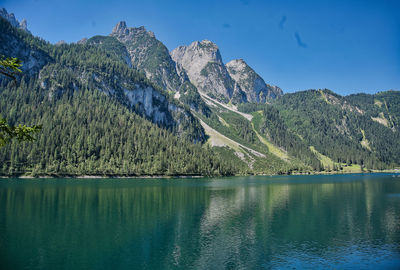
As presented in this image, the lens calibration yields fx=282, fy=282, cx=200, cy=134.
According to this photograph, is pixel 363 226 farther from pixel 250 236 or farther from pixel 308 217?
pixel 250 236

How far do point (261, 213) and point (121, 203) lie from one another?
36995 millimetres

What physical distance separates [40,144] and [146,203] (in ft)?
459

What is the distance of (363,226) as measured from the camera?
55094 mm

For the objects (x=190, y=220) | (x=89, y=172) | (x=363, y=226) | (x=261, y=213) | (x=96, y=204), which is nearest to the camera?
(x=363, y=226)

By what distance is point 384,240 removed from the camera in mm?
45812

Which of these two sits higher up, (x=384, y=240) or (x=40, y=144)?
(x=40, y=144)

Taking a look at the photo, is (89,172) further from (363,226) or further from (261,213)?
(363,226)

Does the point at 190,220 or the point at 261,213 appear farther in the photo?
the point at 261,213

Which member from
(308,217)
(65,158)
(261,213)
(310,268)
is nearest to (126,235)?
(310,268)

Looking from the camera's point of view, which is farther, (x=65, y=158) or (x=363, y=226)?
(x=65, y=158)

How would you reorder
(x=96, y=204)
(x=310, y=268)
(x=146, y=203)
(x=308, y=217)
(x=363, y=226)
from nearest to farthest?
(x=310, y=268), (x=363, y=226), (x=308, y=217), (x=96, y=204), (x=146, y=203)

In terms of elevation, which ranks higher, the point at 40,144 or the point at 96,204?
the point at 40,144

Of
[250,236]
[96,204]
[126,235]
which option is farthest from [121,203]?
[250,236]

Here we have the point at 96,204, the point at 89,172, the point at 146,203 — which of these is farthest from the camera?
the point at 89,172
